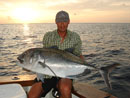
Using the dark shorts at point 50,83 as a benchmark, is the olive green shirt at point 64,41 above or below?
above

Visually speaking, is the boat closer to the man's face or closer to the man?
the man

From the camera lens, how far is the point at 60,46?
388cm

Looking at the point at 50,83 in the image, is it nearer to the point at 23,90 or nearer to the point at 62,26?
Answer: the point at 23,90

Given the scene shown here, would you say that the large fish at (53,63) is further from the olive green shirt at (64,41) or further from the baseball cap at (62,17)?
the baseball cap at (62,17)

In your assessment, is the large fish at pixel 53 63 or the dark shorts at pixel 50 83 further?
the dark shorts at pixel 50 83

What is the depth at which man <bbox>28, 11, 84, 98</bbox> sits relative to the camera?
3.39 meters

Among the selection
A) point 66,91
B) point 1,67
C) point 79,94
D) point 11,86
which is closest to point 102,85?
point 79,94

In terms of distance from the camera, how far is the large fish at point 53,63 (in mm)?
2793

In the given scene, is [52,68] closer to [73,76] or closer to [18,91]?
[73,76]

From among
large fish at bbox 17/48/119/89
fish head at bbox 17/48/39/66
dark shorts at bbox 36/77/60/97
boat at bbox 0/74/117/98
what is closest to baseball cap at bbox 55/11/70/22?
large fish at bbox 17/48/119/89

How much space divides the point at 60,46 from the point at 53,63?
1071 mm

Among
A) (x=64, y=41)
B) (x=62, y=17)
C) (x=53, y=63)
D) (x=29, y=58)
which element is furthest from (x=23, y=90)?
(x=62, y=17)

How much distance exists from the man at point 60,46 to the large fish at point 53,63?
313 mm

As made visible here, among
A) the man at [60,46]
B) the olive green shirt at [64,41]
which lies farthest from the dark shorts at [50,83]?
the olive green shirt at [64,41]
